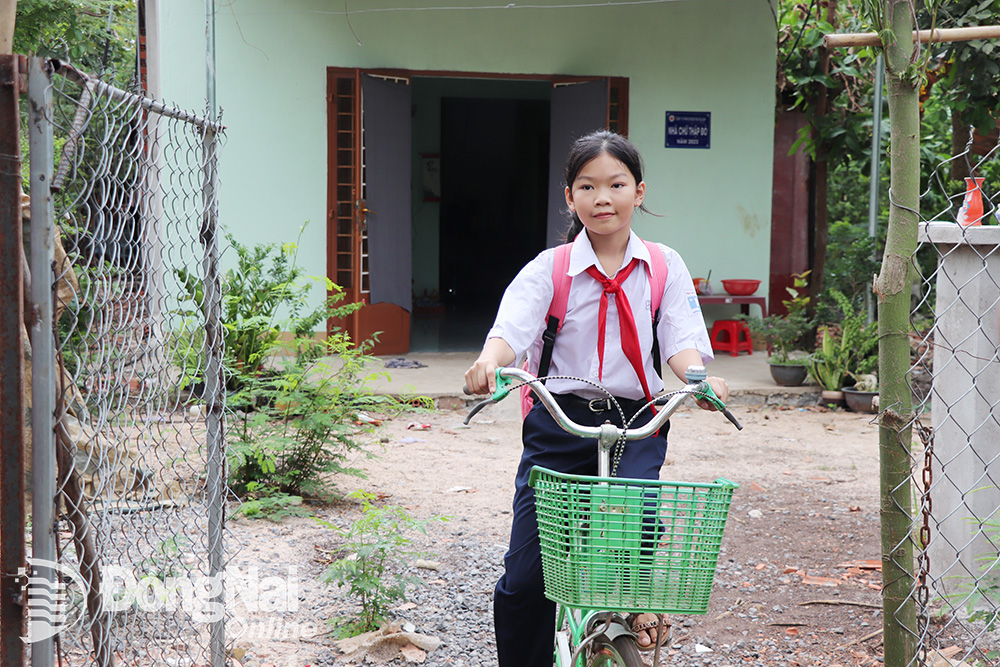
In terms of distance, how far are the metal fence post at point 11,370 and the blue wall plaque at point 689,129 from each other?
8.05 meters

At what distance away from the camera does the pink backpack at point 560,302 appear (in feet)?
8.05

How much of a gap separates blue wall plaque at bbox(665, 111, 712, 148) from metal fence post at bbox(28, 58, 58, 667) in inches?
315

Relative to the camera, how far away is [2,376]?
1.71 m

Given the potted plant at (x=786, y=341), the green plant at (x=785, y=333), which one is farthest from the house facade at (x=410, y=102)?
the green plant at (x=785, y=333)

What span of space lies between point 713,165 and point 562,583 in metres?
8.13

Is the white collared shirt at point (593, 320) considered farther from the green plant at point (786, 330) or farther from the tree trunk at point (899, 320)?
the green plant at point (786, 330)

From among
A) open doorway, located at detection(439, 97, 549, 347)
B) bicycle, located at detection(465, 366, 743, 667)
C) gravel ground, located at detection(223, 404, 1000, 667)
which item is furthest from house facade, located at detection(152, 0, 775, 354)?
bicycle, located at detection(465, 366, 743, 667)

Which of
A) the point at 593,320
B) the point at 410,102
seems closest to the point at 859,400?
the point at 410,102

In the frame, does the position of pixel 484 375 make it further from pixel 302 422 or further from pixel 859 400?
pixel 859 400

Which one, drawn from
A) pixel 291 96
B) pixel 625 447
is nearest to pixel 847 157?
pixel 291 96

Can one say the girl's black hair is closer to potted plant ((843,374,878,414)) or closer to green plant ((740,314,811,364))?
potted plant ((843,374,878,414))

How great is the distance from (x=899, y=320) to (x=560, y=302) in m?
0.95

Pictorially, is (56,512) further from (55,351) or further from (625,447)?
(625,447)

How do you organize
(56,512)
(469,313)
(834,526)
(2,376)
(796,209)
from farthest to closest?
(469,313), (796,209), (834,526), (56,512), (2,376)
